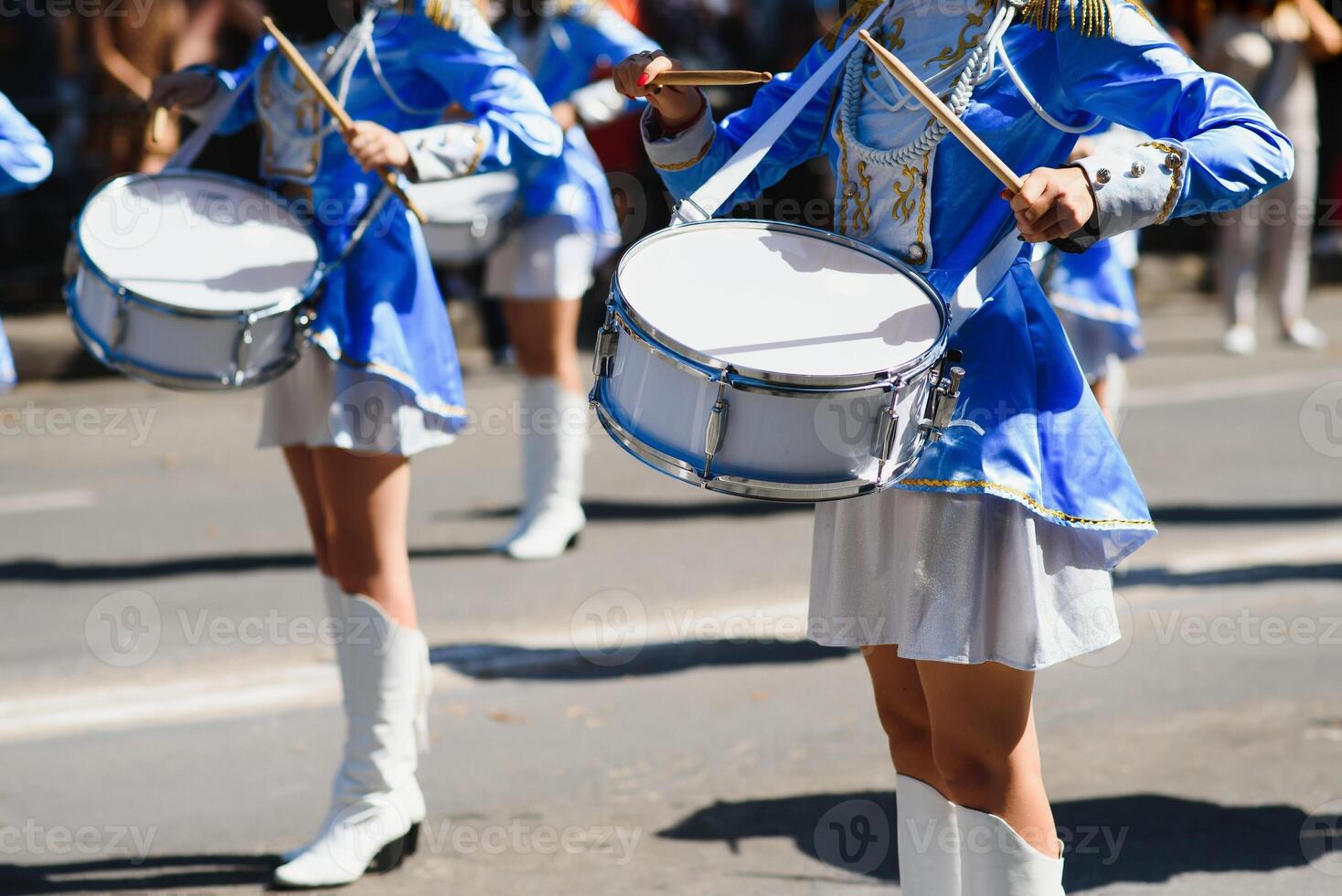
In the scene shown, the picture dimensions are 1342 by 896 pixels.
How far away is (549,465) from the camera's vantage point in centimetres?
614

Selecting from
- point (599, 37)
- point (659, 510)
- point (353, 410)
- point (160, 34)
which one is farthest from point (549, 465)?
point (160, 34)

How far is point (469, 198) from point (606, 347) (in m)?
3.47

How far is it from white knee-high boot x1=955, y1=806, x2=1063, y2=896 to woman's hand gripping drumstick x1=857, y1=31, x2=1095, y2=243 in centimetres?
85

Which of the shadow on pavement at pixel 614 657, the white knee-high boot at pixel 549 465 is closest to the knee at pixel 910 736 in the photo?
the shadow on pavement at pixel 614 657

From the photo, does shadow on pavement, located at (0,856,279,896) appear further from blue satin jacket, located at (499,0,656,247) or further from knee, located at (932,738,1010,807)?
blue satin jacket, located at (499,0,656,247)

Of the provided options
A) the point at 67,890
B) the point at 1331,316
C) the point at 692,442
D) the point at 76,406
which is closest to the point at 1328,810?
the point at 692,442

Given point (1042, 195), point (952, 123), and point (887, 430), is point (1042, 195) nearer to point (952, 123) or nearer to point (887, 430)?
point (952, 123)

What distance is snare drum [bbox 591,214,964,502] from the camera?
219 cm

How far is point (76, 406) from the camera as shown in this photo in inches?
361

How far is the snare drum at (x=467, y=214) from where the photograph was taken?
562 centimetres

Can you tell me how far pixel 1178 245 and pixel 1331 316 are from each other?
2.19 metres
